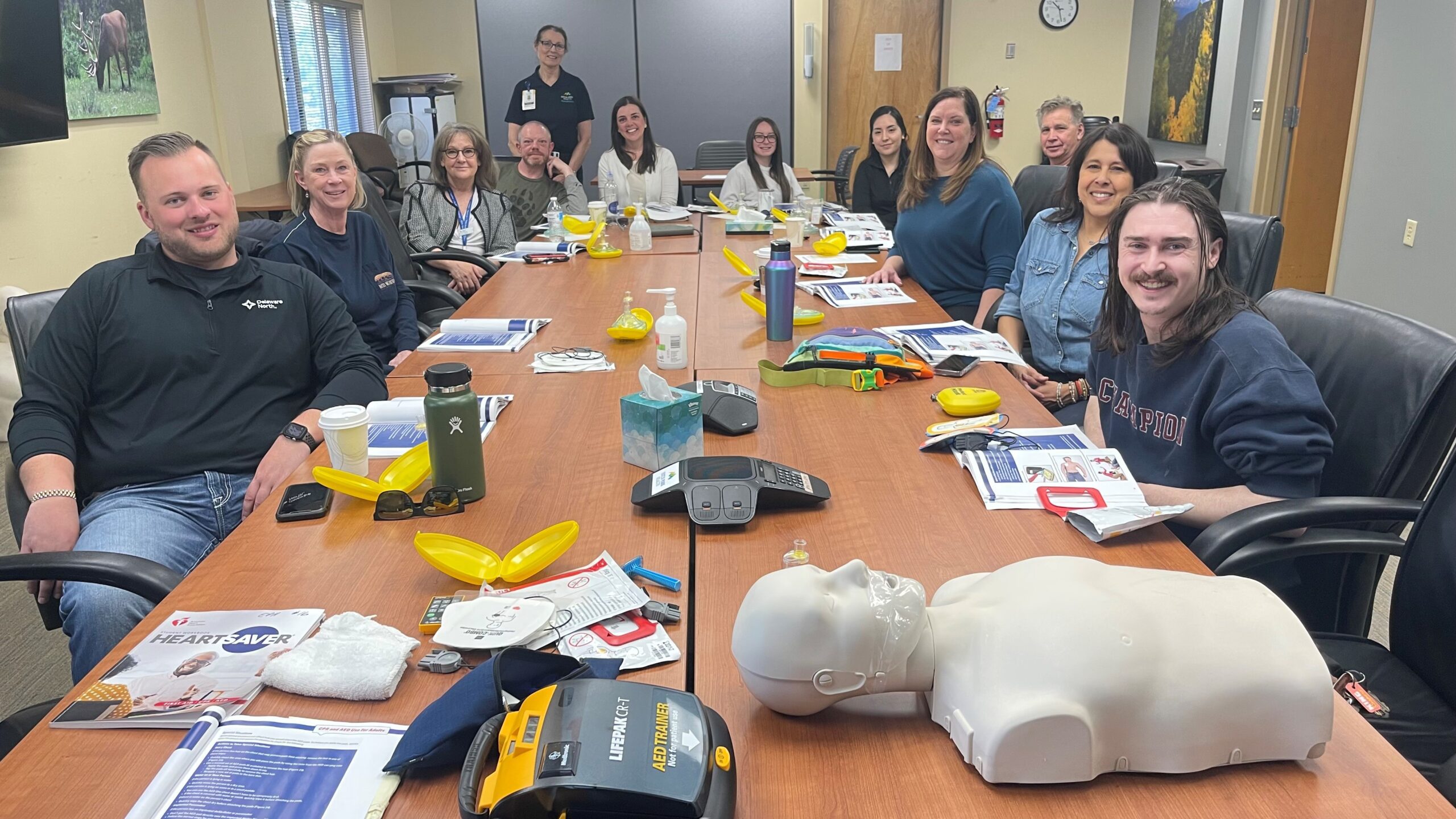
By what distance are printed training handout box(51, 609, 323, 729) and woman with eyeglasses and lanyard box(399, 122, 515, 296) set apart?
9.69ft

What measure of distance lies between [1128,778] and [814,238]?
3.43 metres

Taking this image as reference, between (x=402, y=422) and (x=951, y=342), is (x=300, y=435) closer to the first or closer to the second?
(x=402, y=422)

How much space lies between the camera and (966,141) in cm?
325

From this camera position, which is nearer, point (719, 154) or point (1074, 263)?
point (1074, 263)

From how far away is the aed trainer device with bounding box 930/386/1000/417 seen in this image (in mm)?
1906

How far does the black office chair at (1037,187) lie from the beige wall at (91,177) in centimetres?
416

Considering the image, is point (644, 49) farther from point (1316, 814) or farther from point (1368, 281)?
point (1316, 814)

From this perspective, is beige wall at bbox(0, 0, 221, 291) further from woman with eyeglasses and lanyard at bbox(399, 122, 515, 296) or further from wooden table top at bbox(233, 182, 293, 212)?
woman with eyeglasses and lanyard at bbox(399, 122, 515, 296)

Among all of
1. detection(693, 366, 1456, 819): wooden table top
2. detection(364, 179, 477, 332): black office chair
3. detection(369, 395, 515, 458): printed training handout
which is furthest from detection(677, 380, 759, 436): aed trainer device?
detection(364, 179, 477, 332): black office chair

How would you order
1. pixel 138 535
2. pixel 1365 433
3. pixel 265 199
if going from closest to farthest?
pixel 1365 433 → pixel 138 535 → pixel 265 199

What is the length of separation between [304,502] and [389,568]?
0.96 feet

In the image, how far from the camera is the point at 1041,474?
1.59 meters

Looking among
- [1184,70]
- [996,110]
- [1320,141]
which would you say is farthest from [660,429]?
[996,110]

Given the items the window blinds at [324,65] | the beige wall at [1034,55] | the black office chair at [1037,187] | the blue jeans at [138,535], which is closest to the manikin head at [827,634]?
the blue jeans at [138,535]
